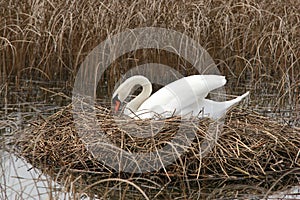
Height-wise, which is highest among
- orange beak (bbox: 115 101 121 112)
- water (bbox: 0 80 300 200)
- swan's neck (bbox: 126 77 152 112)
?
swan's neck (bbox: 126 77 152 112)

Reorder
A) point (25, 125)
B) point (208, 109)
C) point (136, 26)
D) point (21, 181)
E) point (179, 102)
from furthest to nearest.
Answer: point (136, 26) → point (25, 125) → point (208, 109) → point (179, 102) → point (21, 181)

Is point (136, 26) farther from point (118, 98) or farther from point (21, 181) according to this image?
point (21, 181)

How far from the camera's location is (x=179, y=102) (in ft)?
20.3

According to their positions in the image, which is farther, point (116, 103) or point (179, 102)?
point (116, 103)

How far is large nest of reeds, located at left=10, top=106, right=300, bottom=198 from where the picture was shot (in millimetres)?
5527

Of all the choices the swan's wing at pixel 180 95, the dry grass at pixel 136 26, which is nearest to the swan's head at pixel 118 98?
the swan's wing at pixel 180 95

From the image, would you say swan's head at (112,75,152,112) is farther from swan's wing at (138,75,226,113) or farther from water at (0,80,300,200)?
water at (0,80,300,200)

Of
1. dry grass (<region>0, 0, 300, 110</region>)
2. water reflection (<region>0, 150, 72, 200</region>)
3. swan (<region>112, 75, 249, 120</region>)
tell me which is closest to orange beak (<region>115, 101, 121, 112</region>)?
swan (<region>112, 75, 249, 120</region>)

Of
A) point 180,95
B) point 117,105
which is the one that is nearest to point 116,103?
point 117,105

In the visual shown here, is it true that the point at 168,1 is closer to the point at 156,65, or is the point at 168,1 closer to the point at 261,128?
the point at 156,65

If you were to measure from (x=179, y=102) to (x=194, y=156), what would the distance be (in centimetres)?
→ 72

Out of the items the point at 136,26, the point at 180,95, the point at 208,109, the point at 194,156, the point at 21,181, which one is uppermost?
the point at 136,26

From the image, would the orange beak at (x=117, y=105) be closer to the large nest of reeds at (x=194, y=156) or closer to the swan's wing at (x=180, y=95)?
the swan's wing at (x=180, y=95)

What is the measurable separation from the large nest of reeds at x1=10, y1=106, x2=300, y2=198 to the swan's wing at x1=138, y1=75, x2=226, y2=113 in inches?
14.4
